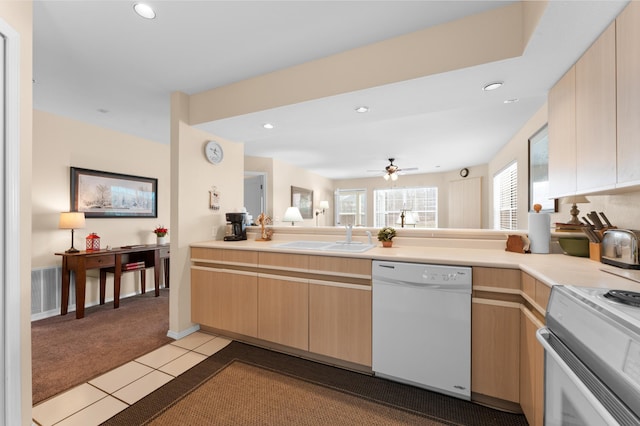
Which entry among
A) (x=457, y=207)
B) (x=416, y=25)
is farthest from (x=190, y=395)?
(x=457, y=207)

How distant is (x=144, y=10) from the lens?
160 centimetres

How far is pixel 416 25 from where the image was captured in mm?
1737

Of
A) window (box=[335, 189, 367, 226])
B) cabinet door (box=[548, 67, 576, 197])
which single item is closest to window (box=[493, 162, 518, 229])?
cabinet door (box=[548, 67, 576, 197])

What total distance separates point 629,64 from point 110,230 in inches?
199

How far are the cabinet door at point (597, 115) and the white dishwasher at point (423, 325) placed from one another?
0.80 m

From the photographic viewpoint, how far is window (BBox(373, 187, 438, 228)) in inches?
301

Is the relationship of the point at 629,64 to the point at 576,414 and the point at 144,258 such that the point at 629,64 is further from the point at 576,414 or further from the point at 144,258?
the point at 144,258

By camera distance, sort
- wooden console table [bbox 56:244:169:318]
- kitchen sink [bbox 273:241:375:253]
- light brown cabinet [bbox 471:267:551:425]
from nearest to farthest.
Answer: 1. light brown cabinet [bbox 471:267:551:425]
2. kitchen sink [bbox 273:241:375:253]
3. wooden console table [bbox 56:244:169:318]

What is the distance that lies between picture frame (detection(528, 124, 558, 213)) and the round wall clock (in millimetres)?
3465

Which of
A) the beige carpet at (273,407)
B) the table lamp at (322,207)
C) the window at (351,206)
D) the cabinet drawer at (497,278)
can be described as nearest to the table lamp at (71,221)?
the beige carpet at (273,407)

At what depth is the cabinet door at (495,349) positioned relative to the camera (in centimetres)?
155

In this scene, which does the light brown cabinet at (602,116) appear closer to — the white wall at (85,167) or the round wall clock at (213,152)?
the round wall clock at (213,152)

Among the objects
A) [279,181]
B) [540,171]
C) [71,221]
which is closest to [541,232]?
[540,171]

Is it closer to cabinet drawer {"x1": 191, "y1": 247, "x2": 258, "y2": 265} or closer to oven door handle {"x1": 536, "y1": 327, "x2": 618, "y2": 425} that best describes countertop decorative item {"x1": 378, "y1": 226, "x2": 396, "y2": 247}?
cabinet drawer {"x1": 191, "y1": 247, "x2": 258, "y2": 265}
